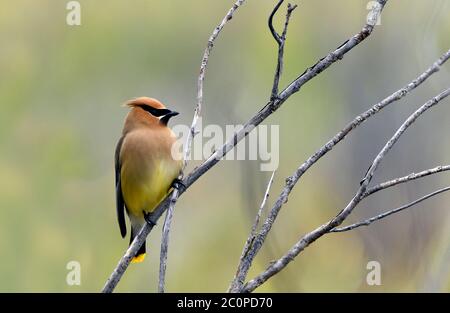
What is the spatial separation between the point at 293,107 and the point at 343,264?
1.28 metres

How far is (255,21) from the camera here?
6.20 m

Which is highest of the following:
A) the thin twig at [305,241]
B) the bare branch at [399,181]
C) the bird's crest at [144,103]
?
the bird's crest at [144,103]

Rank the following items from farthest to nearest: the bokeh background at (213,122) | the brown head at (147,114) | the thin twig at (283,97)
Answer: the bokeh background at (213,122) < the brown head at (147,114) < the thin twig at (283,97)

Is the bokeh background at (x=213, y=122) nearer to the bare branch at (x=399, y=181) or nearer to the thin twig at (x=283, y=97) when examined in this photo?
the thin twig at (x=283, y=97)

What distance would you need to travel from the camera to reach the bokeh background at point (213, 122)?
5477mm

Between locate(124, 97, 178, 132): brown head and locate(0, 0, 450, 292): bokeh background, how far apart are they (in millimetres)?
1287

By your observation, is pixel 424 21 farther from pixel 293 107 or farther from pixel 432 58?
pixel 293 107

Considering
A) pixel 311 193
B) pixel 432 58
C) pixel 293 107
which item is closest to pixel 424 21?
pixel 432 58

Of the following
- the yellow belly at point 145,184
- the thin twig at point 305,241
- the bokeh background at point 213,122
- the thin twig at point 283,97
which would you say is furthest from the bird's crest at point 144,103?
the thin twig at point 305,241

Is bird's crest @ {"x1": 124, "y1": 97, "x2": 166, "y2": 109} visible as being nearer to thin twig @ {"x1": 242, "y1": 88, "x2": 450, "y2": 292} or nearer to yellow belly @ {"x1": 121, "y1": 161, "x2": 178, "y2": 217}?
yellow belly @ {"x1": 121, "y1": 161, "x2": 178, "y2": 217}

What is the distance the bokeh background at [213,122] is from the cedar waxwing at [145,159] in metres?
1.28

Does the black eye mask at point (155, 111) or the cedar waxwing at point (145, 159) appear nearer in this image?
the cedar waxwing at point (145, 159)

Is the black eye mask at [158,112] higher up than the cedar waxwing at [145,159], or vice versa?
the black eye mask at [158,112]

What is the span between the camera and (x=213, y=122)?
5.29m
